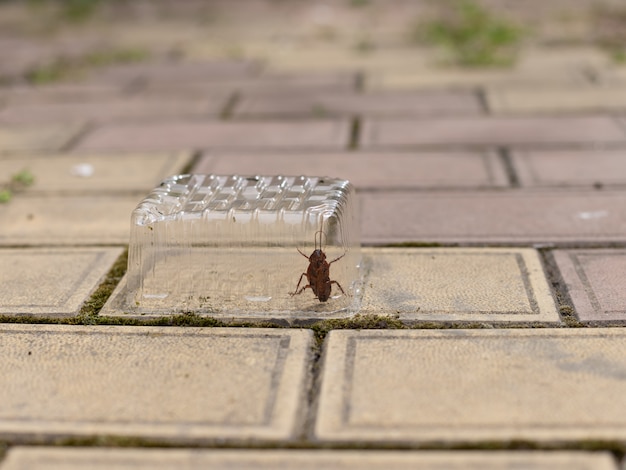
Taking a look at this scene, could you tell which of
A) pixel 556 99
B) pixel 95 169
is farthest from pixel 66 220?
pixel 556 99

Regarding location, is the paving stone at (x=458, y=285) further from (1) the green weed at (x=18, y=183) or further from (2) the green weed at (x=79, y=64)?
(2) the green weed at (x=79, y=64)

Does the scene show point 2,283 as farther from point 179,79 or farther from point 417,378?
point 179,79

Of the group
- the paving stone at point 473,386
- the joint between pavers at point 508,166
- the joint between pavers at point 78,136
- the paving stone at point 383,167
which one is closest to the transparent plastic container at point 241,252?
the paving stone at point 473,386

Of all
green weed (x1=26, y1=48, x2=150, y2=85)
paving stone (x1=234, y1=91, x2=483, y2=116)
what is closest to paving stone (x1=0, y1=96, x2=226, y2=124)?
paving stone (x1=234, y1=91, x2=483, y2=116)

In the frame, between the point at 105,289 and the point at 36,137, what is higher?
the point at 36,137

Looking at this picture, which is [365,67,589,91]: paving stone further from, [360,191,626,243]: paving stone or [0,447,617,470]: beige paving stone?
[0,447,617,470]: beige paving stone

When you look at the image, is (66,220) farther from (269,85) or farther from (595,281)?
(269,85)

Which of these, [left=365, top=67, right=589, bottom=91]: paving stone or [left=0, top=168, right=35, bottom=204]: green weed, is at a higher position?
[left=365, top=67, right=589, bottom=91]: paving stone
